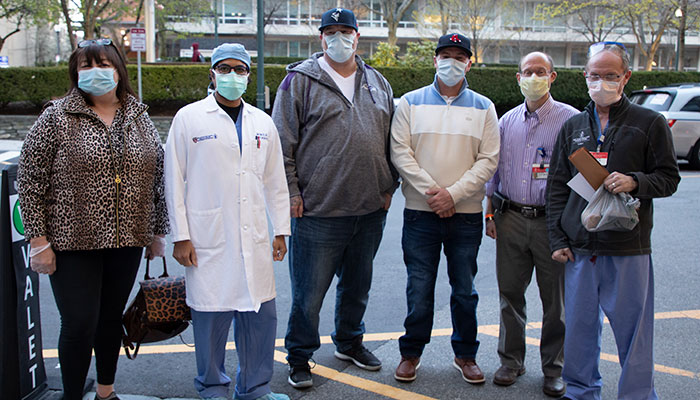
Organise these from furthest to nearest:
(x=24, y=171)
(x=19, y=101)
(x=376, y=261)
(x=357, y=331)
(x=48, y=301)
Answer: (x=19, y=101) → (x=376, y=261) → (x=48, y=301) → (x=357, y=331) → (x=24, y=171)

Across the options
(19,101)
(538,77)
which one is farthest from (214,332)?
(19,101)

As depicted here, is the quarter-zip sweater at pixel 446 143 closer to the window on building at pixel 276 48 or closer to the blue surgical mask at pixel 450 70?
the blue surgical mask at pixel 450 70

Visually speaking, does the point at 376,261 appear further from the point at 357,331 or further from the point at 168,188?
the point at 168,188

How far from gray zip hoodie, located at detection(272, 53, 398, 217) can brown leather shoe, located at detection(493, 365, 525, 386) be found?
4.40ft

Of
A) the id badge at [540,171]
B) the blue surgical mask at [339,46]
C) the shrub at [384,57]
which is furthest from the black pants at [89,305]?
the shrub at [384,57]

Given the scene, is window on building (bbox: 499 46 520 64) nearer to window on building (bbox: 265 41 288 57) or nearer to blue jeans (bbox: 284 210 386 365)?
window on building (bbox: 265 41 288 57)

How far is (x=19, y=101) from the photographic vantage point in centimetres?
1831

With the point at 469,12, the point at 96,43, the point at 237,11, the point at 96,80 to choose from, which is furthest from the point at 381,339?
the point at 237,11

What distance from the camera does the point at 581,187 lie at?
3414mm

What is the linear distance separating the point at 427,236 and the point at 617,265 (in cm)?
116

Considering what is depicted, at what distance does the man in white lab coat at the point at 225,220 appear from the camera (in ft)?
11.0

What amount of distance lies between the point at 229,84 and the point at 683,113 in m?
13.3

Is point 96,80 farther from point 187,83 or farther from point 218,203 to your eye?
point 187,83

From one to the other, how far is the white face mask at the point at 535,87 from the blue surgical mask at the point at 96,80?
247 centimetres
